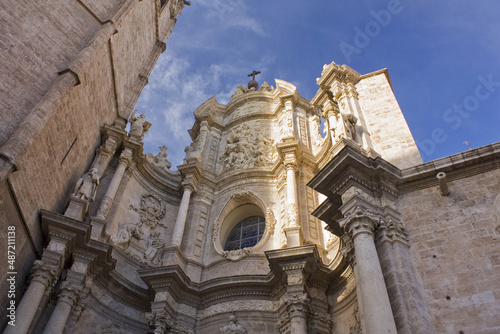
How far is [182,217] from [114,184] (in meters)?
2.47

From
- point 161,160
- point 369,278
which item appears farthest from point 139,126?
point 369,278

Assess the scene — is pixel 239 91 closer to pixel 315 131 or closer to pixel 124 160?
pixel 315 131

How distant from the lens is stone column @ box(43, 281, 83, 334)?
991 cm

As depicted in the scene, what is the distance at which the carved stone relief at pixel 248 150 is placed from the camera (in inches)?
647

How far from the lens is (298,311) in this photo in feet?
33.5

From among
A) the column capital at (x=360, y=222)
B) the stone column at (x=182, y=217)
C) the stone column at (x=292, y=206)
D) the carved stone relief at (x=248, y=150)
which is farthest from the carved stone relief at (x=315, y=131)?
the column capital at (x=360, y=222)

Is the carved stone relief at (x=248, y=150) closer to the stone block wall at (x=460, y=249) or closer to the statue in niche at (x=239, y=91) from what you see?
the statue in niche at (x=239, y=91)

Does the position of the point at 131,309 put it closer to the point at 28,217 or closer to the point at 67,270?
the point at 67,270

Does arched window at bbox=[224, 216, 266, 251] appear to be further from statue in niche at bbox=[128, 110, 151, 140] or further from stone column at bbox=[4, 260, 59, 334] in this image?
stone column at bbox=[4, 260, 59, 334]

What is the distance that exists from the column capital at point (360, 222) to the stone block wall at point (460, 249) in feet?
2.66

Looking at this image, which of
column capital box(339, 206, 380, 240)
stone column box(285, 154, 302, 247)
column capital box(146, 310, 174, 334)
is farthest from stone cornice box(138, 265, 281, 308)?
column capital box(339, 206, 380, 240)

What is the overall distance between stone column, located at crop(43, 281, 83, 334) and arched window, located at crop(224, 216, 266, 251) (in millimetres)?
5152

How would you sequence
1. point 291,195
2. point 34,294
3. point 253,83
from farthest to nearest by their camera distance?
point 253,83
point 291,195
point 34,294

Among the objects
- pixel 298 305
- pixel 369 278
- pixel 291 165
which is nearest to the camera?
pixel 369 278
